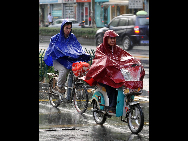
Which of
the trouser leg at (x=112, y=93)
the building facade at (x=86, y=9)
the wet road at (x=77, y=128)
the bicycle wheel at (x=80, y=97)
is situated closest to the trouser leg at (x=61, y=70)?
the bicycle wheel at (x=80, y=97)

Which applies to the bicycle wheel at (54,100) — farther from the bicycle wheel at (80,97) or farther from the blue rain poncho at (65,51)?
the blue rain poncho at (65,51)

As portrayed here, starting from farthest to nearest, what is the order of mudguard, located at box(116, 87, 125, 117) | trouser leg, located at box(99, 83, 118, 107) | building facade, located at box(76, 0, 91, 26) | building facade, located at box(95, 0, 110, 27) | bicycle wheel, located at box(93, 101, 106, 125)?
building facade, located at box(76, 0, 91, 26) → building facade, located at box(95, 0, 110, 27) → bicycle wheel, located at box(93, 101, 106, 125) → trouser leg, located at box(99, 83, 118, 107) → mudguard, located at box(116, 87, 125, 117)

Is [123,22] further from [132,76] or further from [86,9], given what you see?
[86,9]

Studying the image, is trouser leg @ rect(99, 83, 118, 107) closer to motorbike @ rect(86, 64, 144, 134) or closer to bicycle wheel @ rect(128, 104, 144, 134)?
motorbike @ rect(86, 64, 144, 134)

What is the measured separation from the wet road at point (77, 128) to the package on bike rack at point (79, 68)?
851mm

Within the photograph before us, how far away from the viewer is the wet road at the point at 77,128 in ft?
22.9

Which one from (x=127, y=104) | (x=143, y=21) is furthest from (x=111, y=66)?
(x=143, y=21)

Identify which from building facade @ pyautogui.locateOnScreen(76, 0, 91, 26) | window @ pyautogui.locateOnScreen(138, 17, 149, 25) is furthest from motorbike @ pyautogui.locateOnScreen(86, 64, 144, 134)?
building facade @ pyautogui.locateOnScreen(76, 0, 91, 26)

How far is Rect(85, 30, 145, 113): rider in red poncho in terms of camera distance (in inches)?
286

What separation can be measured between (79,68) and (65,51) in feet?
1.84

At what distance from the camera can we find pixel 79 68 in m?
8.83

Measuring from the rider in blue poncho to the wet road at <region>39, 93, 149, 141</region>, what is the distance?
3.10 ft
